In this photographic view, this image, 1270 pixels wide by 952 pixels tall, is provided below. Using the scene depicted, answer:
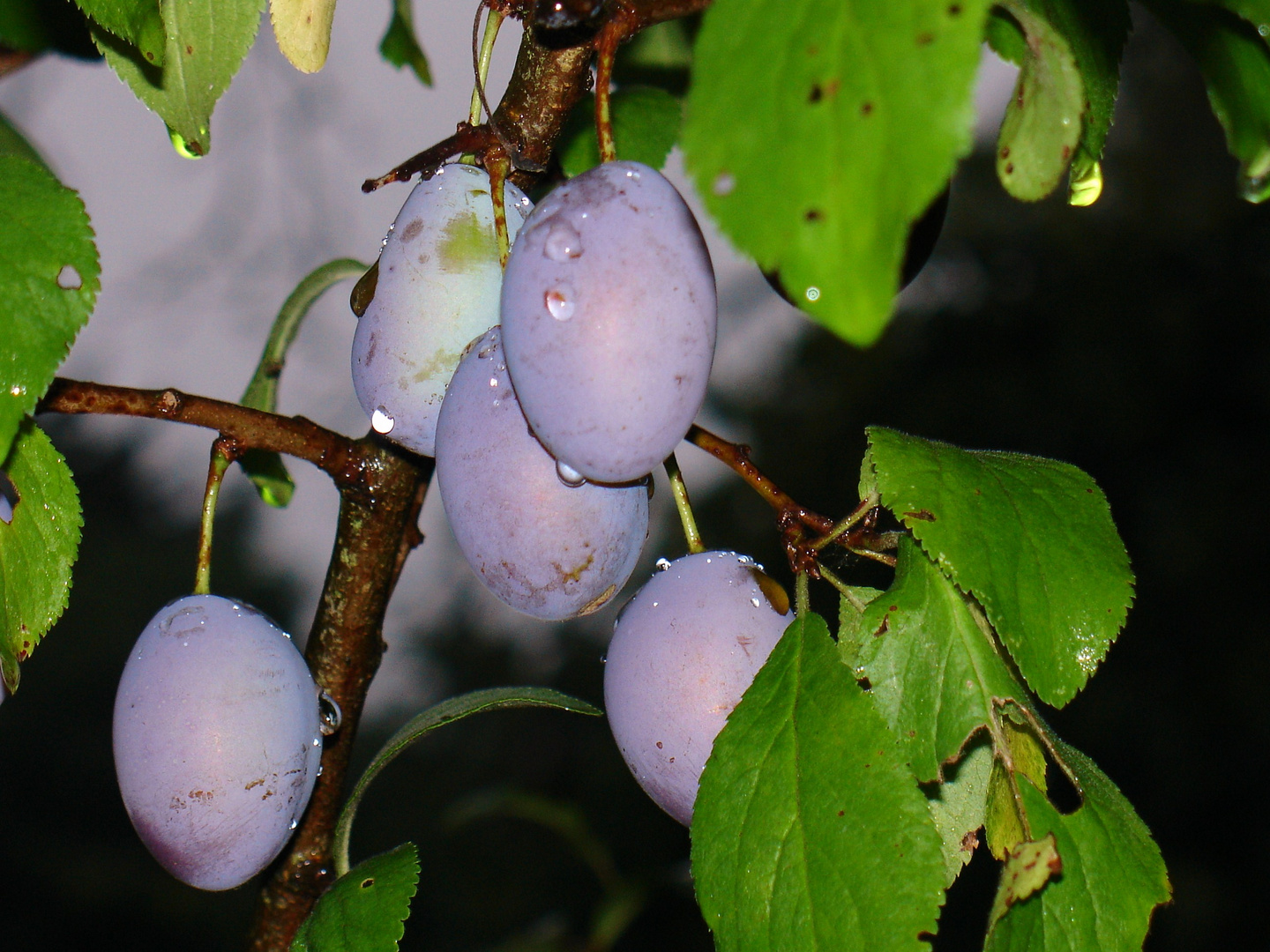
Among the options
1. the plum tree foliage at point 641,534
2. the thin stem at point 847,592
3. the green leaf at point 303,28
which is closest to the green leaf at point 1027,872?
the plum tree foliage at point 641,534

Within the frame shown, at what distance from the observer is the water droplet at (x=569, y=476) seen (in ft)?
1.17

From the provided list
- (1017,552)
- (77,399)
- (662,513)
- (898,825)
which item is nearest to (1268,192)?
(1017,552)

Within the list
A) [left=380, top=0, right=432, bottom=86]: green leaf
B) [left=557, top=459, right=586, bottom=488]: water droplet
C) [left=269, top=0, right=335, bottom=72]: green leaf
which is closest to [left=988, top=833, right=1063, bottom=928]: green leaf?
[left=557, top=459, right=586, bottom=488]: water droplet

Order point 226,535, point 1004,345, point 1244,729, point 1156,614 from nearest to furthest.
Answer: point 1244,729
point 1156,614
point 1004,345
point 226,535

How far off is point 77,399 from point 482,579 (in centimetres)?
18

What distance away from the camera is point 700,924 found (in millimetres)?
1749

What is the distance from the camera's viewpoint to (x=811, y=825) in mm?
341

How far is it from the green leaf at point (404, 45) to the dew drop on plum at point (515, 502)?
1.04 ft

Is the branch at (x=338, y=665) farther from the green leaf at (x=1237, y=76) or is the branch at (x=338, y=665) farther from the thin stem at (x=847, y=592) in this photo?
the green leaf at (x=1237, y=76)

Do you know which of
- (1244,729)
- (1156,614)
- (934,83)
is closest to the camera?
(934,83)

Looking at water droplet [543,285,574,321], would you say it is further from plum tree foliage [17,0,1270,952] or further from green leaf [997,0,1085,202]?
green leaf [997,0,1085,202]

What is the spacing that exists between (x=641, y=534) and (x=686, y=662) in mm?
52

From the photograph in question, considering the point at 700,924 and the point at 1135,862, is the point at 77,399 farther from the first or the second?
the point at 700,924

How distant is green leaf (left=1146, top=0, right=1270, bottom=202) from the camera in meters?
0.36
